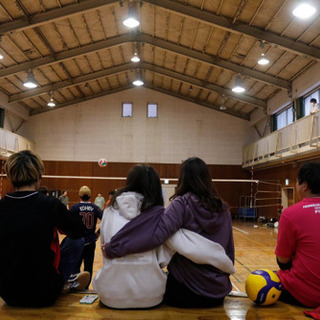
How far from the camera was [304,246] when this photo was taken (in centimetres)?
241

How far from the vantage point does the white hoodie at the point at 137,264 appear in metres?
2.27

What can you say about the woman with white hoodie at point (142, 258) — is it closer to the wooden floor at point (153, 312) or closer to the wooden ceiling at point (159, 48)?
the wooden floor at point (153, 312)

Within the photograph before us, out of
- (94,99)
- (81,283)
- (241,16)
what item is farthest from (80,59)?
(81,283)

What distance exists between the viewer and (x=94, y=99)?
20.9 meters

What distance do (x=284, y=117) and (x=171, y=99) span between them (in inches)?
286

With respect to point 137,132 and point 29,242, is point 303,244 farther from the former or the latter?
point 137,132

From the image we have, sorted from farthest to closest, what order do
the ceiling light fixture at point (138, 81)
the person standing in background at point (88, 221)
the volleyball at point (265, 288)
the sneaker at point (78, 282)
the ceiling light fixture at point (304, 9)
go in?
the ceiling light fixture at point (138, 81), the ceiling light fixture at point (304, 9), the person standing in background at point (88, 221), the sneaker at point (78, 282), the volleyball at point (265, 288)

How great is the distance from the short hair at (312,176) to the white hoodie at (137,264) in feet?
2.84

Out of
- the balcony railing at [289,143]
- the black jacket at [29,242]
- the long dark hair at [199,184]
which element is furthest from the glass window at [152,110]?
the black jacket at [29,242]

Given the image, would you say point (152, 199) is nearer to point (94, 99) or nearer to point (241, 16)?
point (241, 16)

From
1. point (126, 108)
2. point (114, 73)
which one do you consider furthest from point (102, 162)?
point (114, 73)

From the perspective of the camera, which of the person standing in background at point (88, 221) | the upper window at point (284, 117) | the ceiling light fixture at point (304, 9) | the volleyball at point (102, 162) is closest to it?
the person standing in background at point (88, 221)

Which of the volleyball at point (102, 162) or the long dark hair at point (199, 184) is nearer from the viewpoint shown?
the long dark hair at point (199, 184)

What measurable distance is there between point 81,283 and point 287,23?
35.2 feet
